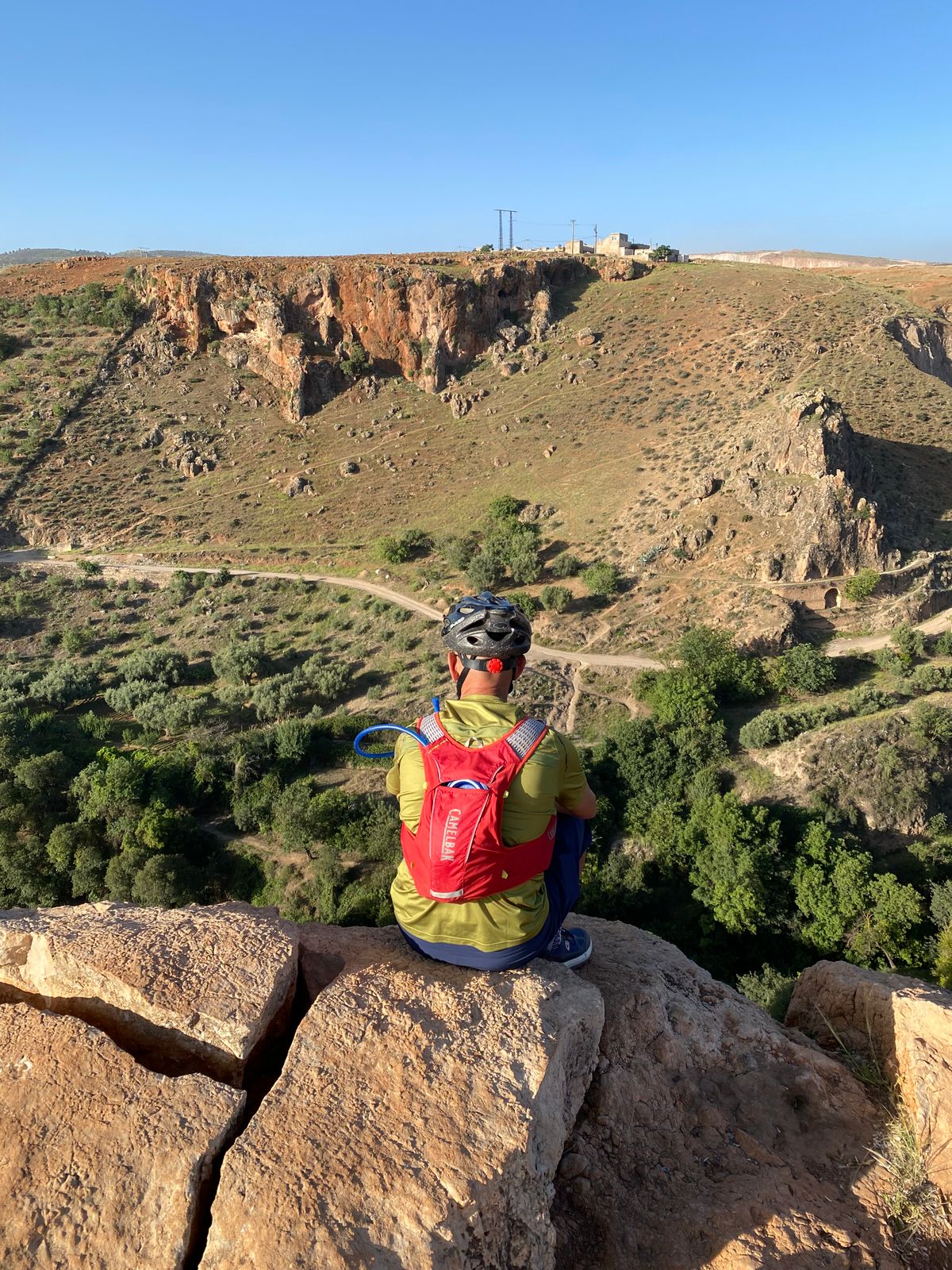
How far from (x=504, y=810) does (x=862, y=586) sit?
3320 cm

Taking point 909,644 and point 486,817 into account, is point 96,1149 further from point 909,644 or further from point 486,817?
point 909,644

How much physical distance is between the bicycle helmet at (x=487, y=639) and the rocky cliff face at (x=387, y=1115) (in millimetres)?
1791

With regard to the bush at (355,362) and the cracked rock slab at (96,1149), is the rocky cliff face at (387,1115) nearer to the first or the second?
the cracked rock slab at (96,1149)

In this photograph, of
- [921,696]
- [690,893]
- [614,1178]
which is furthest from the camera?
[921,696]

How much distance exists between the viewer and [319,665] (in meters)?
34.5

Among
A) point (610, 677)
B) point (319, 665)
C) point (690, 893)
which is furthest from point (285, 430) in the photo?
point (690, 893)

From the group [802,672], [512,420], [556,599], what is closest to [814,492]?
[802,672]

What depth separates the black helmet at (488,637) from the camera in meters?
4.02

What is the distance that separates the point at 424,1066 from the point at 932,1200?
262cm

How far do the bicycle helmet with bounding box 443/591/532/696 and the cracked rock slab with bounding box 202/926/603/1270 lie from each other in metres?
1.78

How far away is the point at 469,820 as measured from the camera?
10.5 feet

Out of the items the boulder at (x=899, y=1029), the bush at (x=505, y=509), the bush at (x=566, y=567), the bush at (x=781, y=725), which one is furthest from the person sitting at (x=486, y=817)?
the bush at (x=505, y=509)

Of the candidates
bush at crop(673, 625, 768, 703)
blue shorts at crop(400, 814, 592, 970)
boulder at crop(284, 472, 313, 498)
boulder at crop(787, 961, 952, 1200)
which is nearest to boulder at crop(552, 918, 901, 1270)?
boulder at crop(787, 961, 952, 1200)

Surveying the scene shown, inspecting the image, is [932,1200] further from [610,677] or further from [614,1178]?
[610,677]
